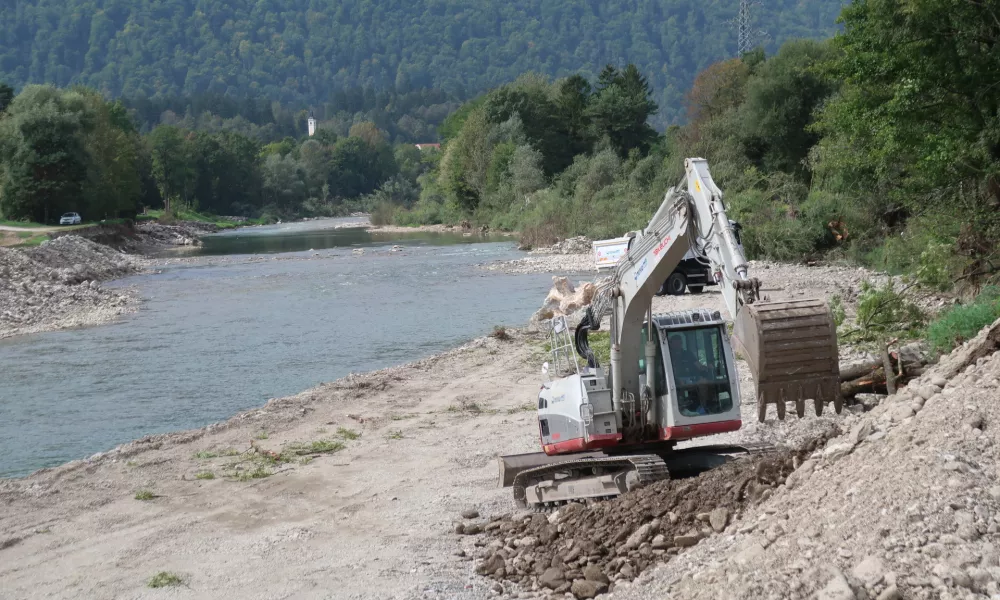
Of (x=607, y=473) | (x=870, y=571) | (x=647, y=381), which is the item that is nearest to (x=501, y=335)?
(x=607, y=473)

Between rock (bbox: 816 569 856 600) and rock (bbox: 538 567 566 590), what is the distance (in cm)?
329

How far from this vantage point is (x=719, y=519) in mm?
9219

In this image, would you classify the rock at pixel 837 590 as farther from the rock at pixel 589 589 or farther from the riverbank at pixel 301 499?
the riverbank at pixel 301 499

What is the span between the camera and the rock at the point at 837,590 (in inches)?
259

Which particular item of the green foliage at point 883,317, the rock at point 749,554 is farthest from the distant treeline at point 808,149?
the rock at point 749,554

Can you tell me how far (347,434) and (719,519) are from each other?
10.9 m

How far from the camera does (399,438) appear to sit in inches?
730

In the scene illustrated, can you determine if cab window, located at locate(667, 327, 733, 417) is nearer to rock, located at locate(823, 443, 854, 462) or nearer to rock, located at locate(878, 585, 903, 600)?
rock, located at locate(823, 443, 854, 462)

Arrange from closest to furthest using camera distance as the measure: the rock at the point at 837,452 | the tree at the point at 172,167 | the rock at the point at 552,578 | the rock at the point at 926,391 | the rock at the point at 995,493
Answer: the rock at the point at 995,493, the rock at the point at 837,452, the rock at the point at 552,578, the rock at the point at 926,391, the tree at the point at 172,167

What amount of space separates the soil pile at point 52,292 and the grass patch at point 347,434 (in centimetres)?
1963

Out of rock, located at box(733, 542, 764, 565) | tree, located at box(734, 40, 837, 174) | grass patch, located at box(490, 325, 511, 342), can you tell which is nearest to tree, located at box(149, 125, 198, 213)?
tree, located at box(734, 40, 837, 174)

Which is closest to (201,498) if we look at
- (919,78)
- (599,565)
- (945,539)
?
(599,565)

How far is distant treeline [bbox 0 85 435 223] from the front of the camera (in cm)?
7331

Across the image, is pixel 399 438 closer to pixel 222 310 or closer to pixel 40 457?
pixel 40 457
